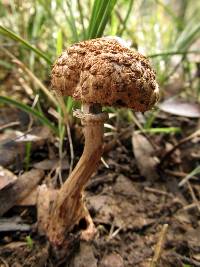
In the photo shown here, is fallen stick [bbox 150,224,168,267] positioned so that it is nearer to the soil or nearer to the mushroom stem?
the soil

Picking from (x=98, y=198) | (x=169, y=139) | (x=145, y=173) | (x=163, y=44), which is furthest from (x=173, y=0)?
(x=98, y=198)

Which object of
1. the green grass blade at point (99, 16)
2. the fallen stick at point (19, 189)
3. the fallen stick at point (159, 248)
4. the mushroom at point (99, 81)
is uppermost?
the green grass blade at point (99, 16)

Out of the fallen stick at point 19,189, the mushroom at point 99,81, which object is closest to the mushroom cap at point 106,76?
the mushroom at point 99,81

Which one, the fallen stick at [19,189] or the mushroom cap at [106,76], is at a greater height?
the mushroom cap at [106,76]

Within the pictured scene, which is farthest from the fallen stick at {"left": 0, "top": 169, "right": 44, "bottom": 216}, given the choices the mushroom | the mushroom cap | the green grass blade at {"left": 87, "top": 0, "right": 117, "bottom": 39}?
the green grass blade at {"left": 87, "top": 0, "right": 117, "bottom": 39}

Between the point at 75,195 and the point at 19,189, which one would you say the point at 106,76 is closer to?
the point at 75,195

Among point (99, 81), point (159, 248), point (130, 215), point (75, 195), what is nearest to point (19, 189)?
point (75, 195)

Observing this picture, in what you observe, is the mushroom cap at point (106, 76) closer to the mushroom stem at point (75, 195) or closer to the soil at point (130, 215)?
the mushroom stem at point (75, 195)
